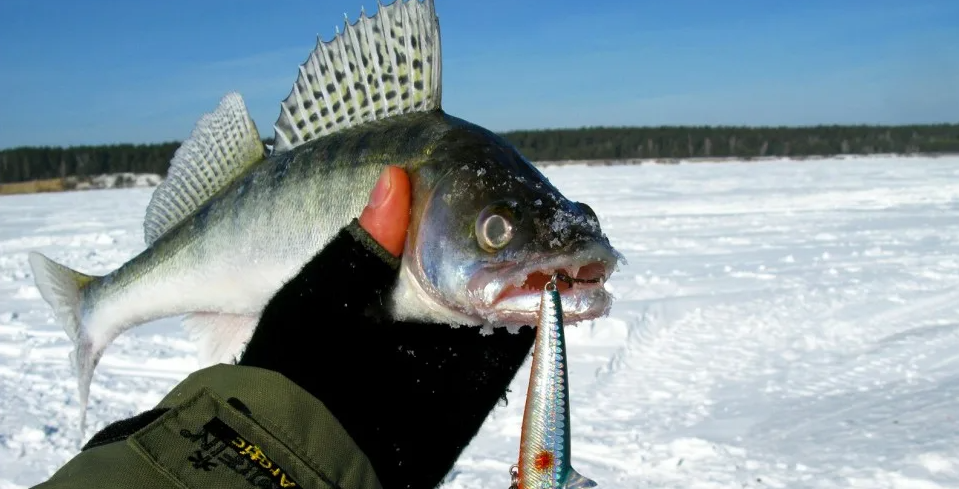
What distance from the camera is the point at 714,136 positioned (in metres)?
62.2

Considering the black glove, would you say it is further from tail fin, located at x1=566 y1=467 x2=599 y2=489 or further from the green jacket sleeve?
tail fin, located at x1=566 y1=467 x2=599 y2=489

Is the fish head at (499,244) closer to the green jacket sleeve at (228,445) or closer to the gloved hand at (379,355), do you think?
the gloved hand at (379,355)

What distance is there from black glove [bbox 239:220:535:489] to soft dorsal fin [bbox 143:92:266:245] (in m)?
0.97

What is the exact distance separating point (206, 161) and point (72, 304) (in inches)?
38.0

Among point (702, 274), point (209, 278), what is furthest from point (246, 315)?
point (702, 274)

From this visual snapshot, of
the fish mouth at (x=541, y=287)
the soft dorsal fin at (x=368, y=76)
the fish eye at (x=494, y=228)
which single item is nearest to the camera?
the fish mouth at (x=541, y=287)

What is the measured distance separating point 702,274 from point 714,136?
55312 mm

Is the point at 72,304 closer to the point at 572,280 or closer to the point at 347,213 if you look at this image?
the point at 347,213

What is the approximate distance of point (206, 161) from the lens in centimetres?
299

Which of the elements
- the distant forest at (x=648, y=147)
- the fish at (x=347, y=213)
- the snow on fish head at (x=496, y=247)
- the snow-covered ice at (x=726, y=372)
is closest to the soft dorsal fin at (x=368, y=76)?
the fish at (x=347, y=213)

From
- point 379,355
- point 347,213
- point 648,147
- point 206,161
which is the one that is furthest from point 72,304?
point 648,147

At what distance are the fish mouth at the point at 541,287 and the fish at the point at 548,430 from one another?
36 centimetres

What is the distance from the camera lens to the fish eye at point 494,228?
73.9 inches

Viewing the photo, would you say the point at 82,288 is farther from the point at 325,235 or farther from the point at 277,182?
the point at 325,235
